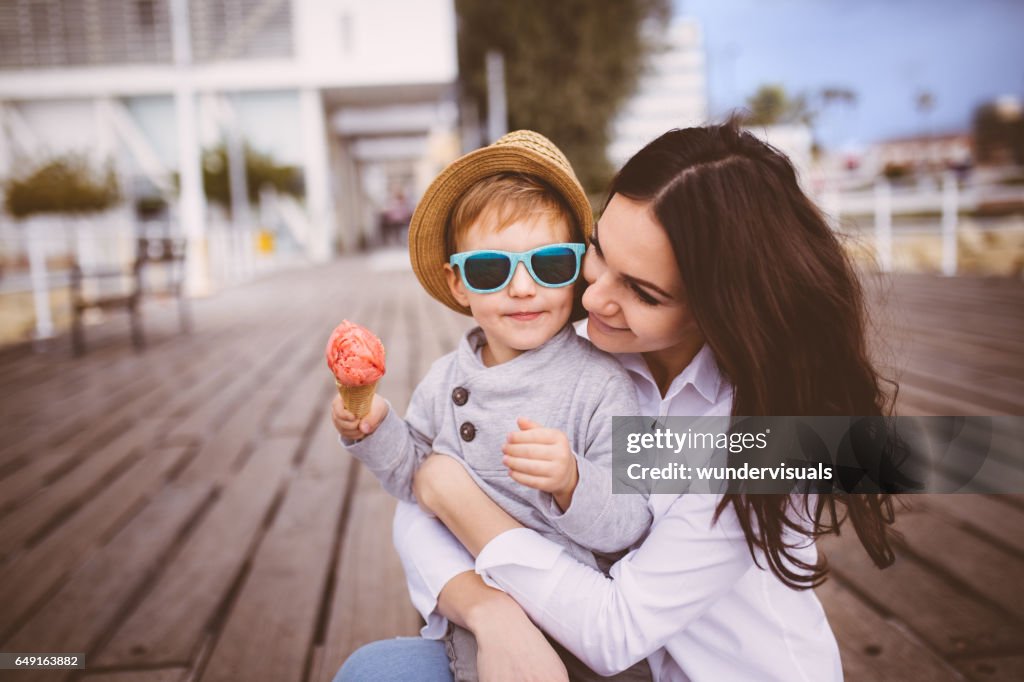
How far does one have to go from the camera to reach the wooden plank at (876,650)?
1449mm

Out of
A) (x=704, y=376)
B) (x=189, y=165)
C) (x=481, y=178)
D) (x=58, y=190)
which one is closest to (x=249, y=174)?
(x=189, y=165)

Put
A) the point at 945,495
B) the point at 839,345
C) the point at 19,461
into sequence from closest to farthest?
1. the point at 839,345
2. the point at 945,495
3. the point at 19,461

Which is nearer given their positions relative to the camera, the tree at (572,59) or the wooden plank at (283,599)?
the wooden plank at (283,599)

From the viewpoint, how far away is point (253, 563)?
210 centimetres

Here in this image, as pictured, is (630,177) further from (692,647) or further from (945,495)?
(945,495)

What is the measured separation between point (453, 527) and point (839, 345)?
0.57 meters

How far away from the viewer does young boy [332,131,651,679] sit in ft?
3.61

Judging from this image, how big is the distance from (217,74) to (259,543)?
1941cm

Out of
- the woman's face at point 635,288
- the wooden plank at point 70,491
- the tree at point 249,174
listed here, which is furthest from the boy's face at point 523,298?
the tree at point 249,174

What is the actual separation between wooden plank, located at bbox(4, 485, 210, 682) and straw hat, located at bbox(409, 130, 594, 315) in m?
1.21

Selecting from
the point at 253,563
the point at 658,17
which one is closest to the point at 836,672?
the point at 253,563

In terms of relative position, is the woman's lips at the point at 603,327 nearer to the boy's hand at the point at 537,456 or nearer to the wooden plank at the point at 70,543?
the boy's hand at the point at 537,456

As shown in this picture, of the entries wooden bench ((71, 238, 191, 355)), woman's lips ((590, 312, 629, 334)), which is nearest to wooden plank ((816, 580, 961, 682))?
woman's lips ((590, 312, 629, 334))

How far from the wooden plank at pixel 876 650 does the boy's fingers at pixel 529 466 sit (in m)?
0.97
